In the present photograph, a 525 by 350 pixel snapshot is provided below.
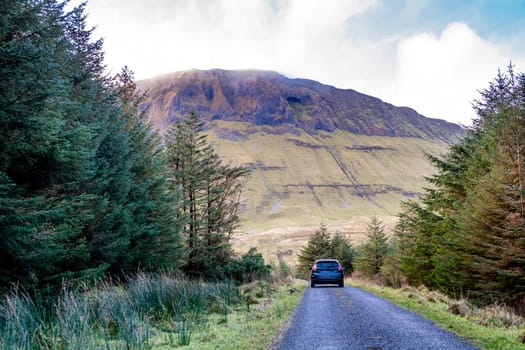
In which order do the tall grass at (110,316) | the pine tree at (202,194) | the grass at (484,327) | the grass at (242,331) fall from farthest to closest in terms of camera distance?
1. the pine tree at (202,194)
2. the grass at (242,331)
3. the grass at (484,327)
4. the tall grass at (110,316)

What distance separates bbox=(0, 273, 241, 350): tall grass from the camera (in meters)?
6.05

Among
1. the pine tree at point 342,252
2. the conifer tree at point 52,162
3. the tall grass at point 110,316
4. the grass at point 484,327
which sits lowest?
the pine tree at point 342,252

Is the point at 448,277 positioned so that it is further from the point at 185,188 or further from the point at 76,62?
the point at 76,62

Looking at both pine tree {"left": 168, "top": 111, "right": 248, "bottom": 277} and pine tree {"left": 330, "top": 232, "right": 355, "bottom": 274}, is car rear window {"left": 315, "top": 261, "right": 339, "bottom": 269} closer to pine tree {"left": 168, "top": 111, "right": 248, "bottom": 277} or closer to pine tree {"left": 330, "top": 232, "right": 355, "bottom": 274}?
pine tree {"left": 168, "top": 111, "right": 248, "bottom": 277}

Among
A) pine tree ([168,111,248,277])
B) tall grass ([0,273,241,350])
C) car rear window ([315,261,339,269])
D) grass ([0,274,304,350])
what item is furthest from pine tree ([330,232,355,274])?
grass ([0,274,304,350])

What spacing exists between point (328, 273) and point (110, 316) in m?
18.6

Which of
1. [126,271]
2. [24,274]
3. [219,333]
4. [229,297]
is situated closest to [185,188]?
[126,271]

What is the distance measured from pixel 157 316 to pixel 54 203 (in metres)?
4.55

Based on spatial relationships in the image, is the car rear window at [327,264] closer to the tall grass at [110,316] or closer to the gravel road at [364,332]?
the tall grass at [110,316]

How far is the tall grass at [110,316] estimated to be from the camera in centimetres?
605

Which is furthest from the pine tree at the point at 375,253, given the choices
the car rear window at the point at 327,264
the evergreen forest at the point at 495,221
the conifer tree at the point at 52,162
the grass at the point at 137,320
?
the grass at the point at 137,320

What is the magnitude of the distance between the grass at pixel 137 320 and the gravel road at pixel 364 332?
22.4 inches

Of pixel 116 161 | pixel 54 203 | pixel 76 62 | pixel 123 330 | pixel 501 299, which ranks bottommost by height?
pixel 501 299

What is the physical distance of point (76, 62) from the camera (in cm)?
1827
